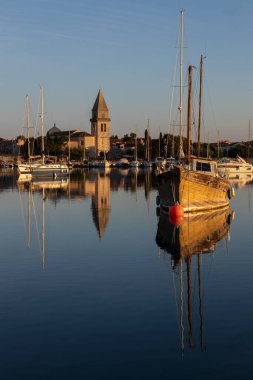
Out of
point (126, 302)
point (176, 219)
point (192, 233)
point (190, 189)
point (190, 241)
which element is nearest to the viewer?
point (126, 302)

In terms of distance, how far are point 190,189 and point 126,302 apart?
18241mm

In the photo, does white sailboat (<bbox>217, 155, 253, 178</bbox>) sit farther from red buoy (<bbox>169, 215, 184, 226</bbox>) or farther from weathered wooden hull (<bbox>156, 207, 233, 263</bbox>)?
red buoy (<bbox>169, 215, 184, 226</bbox>)

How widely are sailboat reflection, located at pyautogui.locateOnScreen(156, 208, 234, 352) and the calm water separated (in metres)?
0.06

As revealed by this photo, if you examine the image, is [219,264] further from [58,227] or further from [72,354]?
[58,227]

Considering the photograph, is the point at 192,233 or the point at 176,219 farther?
the point at 176,219

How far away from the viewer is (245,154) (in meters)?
172

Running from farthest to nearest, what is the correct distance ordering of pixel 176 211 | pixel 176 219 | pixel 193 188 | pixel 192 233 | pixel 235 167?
1. pixel 235 167
2. pixel 193 188
3. pixel 176 211
4. pixel 176 219
5. pixel 192 233

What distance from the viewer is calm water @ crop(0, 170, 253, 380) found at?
1135 centimetres

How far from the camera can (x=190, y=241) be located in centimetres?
2538

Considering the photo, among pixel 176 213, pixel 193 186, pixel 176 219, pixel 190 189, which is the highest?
pixel 193 186

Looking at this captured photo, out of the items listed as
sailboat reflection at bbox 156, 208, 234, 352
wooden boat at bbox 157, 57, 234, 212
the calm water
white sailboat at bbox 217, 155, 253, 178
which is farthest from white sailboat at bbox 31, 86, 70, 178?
the calm water

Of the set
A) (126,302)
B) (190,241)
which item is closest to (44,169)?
(190,241)

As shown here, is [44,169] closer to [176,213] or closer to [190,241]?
[176,213]

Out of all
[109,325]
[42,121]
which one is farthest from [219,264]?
[42,121]
